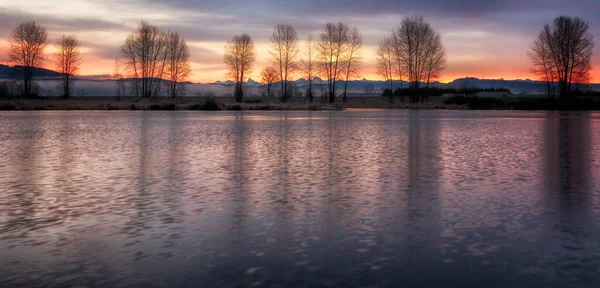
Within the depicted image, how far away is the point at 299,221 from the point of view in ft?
29.1

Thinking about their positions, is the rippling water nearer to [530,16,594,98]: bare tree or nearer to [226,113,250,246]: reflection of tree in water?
[226,113,250,246]: reflection of tree in water

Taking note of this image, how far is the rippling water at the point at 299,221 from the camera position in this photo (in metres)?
6.24

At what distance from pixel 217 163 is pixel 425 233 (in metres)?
9.68

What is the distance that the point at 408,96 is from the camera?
89625 mm

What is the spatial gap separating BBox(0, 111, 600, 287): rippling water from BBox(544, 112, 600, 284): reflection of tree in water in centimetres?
4

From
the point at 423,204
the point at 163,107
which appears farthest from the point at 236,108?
the point at 423,204

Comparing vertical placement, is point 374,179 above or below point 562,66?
below

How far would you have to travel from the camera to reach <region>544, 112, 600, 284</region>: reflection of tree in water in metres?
6.43

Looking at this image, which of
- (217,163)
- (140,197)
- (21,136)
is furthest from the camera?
(21,136)

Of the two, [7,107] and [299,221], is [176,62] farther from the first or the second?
[299,221]

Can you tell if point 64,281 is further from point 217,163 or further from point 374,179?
point 217,163

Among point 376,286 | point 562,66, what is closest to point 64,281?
point 376,286

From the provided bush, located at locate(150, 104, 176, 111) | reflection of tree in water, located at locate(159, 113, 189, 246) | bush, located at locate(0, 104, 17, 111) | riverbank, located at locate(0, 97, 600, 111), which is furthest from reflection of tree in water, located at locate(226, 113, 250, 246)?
bush, located at locate(0, 104, 17, 111)

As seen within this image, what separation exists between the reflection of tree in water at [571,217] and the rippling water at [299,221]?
4 cm
